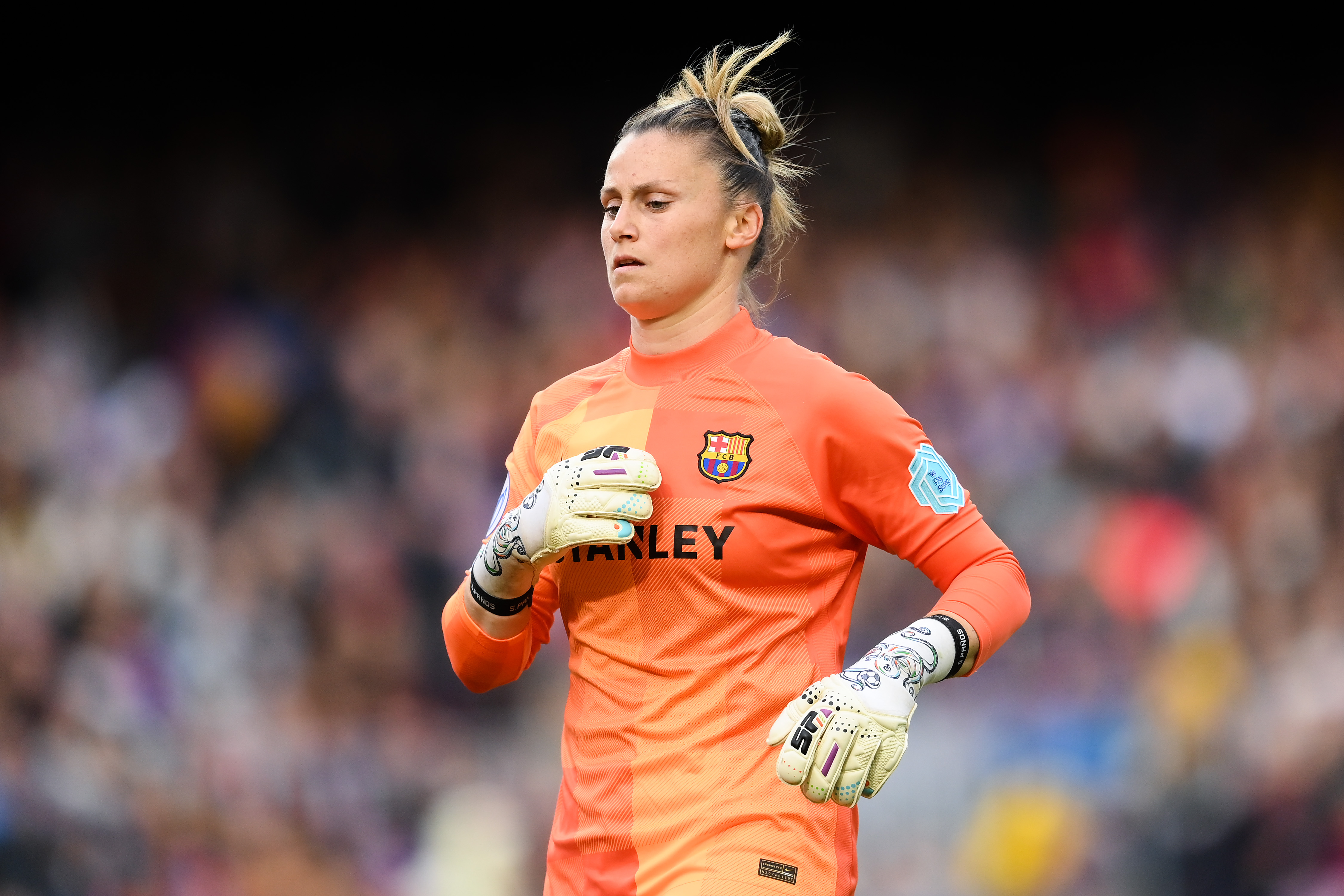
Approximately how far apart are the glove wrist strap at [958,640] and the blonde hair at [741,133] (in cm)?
88

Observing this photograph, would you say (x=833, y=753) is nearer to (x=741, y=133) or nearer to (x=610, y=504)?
(x=610, y=504)

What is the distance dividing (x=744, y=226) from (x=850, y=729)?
3.96ft

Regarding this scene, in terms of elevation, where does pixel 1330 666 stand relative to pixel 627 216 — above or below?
below

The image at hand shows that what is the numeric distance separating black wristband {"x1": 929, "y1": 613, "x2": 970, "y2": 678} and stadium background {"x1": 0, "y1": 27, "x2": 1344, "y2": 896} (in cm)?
409

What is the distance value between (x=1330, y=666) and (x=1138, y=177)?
3874mm

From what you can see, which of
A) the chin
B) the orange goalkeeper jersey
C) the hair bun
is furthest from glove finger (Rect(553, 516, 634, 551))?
the hair bun

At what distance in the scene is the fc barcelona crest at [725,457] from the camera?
2979mm

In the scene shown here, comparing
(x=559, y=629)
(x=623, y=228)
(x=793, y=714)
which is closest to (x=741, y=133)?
(x=623, y=228)

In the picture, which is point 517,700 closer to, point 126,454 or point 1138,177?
point 126,454

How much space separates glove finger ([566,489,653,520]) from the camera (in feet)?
9.36

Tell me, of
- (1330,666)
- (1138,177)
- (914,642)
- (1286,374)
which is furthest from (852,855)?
(1138,177)

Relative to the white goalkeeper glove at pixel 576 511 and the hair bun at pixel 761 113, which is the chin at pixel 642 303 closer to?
the white goalkeeper glove at pixel 576 511

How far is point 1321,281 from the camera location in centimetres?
858

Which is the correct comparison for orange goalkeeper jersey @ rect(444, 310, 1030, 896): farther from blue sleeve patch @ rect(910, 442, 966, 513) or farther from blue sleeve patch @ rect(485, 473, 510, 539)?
blue sleeve patch @ rect(485, 473, 510, 539)
